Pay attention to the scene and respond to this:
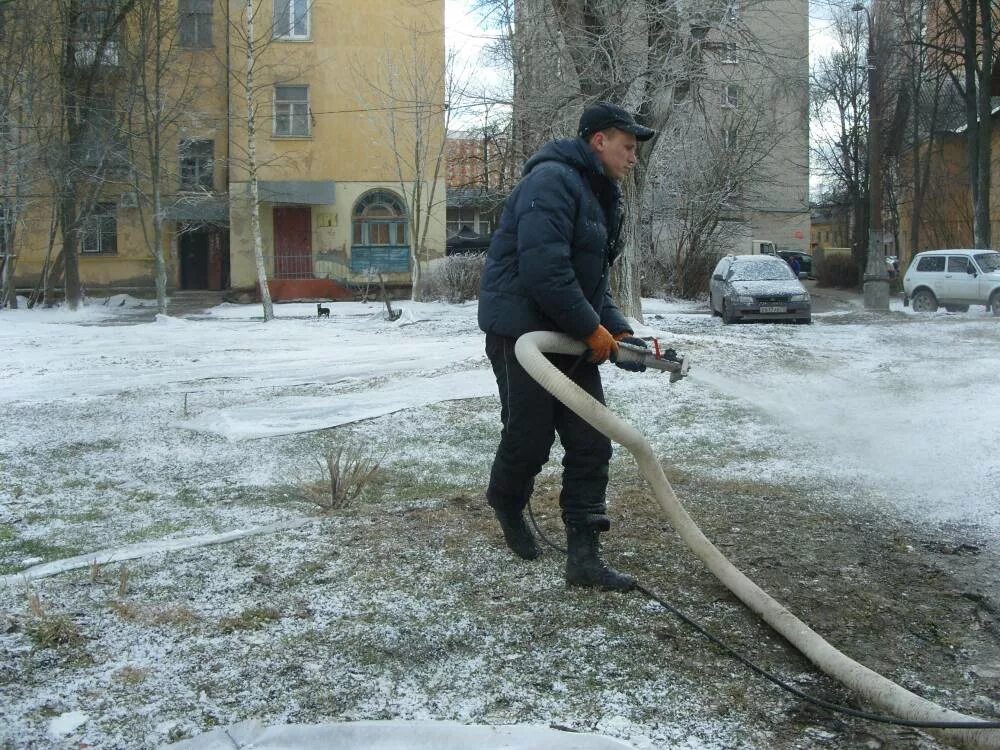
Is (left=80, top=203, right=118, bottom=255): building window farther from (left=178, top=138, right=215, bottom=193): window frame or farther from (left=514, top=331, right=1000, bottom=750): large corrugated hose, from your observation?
(left=514, top=331, right=1000, bottom=750): large corrugated hose

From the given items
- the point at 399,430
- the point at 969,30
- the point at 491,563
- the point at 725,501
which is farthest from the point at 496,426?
the point at 969,30

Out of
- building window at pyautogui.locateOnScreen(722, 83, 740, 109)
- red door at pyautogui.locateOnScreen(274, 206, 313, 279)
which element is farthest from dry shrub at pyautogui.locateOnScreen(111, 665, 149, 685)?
red door at pyautogui.locateOnScreen(274, 206, 313, 279)

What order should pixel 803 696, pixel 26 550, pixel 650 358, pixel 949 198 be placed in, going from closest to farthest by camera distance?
pixel 803 696 < pixel 650 358 < pixel 26 550 < pixel 949 198

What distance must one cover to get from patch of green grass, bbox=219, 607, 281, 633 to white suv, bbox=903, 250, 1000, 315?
2124 centimetres

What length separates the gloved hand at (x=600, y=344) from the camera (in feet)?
Result: 12.0

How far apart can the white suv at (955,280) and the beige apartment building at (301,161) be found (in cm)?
1358

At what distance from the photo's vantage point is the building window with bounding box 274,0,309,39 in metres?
29.9

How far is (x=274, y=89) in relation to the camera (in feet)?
101

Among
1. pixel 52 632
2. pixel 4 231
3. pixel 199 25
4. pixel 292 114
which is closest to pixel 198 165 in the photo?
pixel 292 114

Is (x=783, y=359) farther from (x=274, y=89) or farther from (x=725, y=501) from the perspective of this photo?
(x=274, y=89)

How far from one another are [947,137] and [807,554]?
3701 centimetres

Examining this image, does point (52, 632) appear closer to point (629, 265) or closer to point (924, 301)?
point (629, 265)

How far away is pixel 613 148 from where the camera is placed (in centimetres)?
375

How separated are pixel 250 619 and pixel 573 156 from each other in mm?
2049
